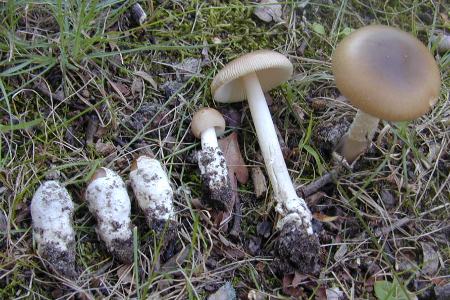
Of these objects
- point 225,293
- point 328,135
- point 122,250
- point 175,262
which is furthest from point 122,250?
point 328,135

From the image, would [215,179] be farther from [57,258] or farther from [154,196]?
[57,258]

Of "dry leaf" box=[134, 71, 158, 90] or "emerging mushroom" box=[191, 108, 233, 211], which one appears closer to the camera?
"emerging mushroom" box=[191, 108, 233, 211]

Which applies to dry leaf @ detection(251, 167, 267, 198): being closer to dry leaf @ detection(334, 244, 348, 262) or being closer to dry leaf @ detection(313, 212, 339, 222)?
dry leaf @ detection(313, 212, 339, 222)

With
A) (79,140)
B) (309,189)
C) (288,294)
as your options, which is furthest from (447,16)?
(79,140)

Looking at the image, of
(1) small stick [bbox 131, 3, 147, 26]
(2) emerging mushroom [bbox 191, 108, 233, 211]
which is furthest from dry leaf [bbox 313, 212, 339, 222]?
(1) small stick [bbox 131, 3, 147, 26]

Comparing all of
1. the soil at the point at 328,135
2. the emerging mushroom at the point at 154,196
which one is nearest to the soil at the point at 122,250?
the emerging mushroom at the point at 154,196
